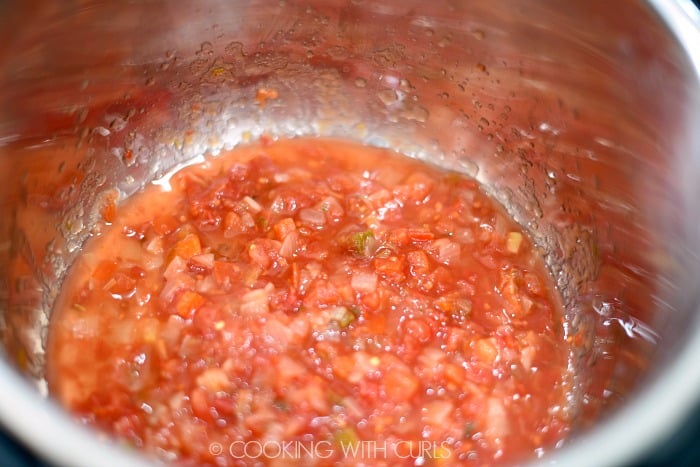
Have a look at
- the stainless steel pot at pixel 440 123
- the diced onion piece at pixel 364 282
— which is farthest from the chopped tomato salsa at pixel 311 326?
the stainless steel pot at pixel 440 123

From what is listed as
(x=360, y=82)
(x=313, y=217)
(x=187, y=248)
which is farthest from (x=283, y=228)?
(x=360, y=82)

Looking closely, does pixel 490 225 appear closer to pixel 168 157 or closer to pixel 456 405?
pixel 456 405

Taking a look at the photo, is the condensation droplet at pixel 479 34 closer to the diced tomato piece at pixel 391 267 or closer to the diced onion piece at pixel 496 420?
the diced tomato piece at pixel 391 267

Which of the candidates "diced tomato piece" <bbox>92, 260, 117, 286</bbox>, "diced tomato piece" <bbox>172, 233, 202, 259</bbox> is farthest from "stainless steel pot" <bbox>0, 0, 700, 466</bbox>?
"diced tomato piece" <bbox>172, 233, 202, 259</bbox>

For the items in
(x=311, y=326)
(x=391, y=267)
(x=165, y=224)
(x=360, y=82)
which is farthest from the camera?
(x=360, y=82)

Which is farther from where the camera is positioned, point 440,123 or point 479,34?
point 440,123

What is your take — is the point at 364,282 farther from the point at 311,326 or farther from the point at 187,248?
the point at 187,248

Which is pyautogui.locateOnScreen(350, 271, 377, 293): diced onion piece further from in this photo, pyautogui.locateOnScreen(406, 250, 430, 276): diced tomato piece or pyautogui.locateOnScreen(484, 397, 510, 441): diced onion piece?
pyautogui.locateOnScreen(484, 397, 510, 441): diced onion piece
